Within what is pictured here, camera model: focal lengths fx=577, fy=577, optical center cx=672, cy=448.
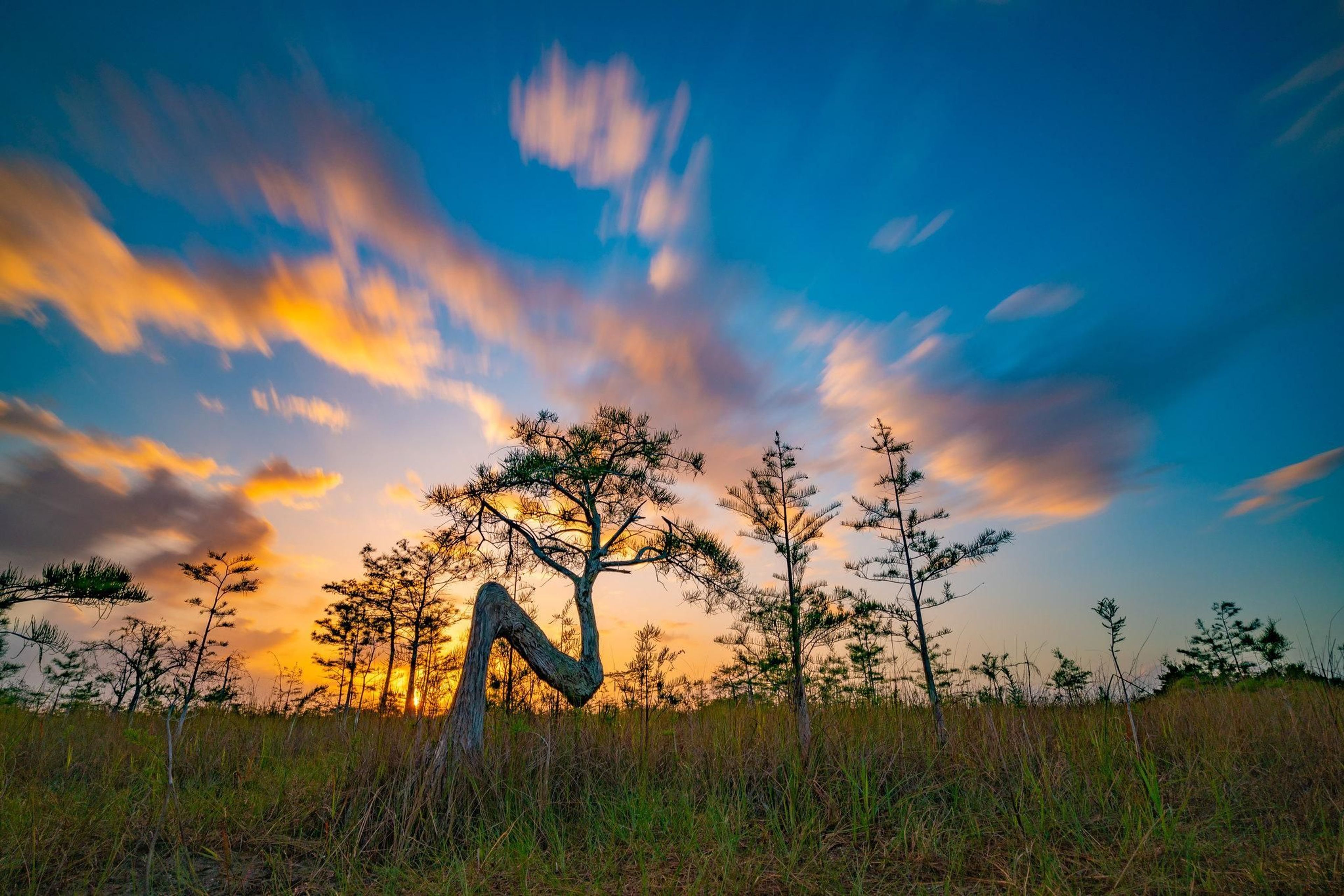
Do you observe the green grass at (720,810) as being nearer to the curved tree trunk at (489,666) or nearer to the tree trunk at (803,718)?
the tree trunk at (803,718)

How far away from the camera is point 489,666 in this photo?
7.77 meters

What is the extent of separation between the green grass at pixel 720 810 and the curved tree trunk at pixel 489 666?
1.20 feet

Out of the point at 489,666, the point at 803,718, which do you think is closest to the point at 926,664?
the point at 803,718

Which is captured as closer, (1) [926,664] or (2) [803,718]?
(2) [803,718]

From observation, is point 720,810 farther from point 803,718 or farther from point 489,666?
point 489,666

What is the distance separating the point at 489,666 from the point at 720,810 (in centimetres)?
372

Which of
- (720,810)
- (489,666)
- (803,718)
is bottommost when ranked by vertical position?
(720,810)

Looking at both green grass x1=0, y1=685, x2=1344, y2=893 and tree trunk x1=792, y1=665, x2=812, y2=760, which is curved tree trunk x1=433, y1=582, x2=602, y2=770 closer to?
green grass x1=0, y1=685, x2=1344, y2=893

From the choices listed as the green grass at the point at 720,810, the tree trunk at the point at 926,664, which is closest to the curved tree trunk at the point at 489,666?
the green grass at the point at 720,810

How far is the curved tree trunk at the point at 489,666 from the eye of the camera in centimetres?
652

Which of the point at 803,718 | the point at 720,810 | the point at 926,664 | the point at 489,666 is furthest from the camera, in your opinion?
the point at 926,664

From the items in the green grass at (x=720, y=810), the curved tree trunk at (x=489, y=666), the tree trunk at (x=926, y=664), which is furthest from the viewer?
the tree trunk at (x=926, y=664)

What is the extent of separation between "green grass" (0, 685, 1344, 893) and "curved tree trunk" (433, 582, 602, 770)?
0.36m

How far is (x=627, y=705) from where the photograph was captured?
919 cm
